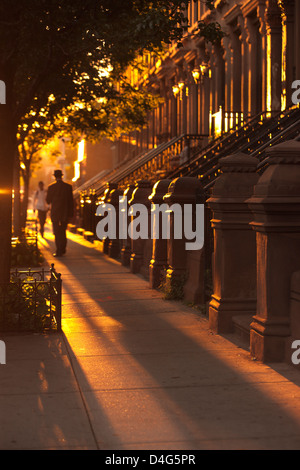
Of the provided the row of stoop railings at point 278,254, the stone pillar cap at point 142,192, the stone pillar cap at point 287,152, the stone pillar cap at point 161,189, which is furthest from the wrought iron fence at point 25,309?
the stone pillar cap at point 142,192

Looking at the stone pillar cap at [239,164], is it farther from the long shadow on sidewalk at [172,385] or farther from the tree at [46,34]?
the tree at [46,34]

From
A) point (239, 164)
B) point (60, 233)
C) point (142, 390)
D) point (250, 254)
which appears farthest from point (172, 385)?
point (60, 233)

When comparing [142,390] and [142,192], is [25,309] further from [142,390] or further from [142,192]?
[142,192]

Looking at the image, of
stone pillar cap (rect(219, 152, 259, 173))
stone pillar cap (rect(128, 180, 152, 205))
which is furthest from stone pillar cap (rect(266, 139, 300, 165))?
stone pillar cap (rect(128, 180, 152, 205))

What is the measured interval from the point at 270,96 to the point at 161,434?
56.9ft

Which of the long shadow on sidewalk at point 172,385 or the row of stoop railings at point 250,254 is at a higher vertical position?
the row of stoop railings at point 250,254

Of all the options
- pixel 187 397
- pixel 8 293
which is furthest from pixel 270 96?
pixel 187 397

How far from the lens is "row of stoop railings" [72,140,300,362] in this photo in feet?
24.4

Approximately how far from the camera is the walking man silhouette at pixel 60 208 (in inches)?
801

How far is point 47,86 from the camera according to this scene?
→ 1242cm

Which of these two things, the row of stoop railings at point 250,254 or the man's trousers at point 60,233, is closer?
the row of stoop railings at point 250,254

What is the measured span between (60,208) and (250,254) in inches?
468

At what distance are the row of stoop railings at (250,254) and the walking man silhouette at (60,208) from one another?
7218mm
